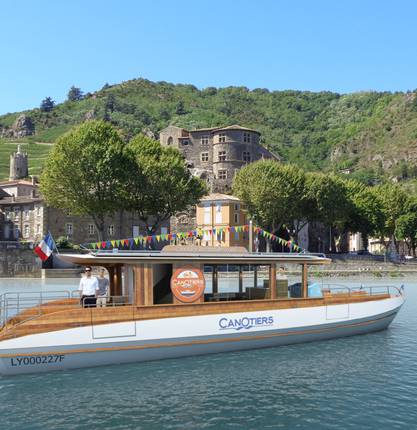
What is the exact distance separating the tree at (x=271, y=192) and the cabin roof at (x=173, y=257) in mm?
48519

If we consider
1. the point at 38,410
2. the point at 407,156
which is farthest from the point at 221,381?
the point at 407,156

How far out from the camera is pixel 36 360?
15328 millimetres

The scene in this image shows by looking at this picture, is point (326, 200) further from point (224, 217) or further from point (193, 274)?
point (193, 274)

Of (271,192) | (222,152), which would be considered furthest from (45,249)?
(222,152)

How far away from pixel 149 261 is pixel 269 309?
4.95m

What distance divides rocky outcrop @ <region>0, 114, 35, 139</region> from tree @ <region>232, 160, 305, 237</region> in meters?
137

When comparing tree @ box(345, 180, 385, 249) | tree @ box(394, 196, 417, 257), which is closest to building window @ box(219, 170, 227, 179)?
tree @ box(345, 180, 385, 249)

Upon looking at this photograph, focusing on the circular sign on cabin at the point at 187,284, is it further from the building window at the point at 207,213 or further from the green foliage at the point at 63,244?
the building window at the point at 207,213

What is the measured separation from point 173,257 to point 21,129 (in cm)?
18650

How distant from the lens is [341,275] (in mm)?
66125

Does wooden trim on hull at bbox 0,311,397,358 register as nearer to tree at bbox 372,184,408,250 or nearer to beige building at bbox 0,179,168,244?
beige building at bbox 0,179,168,244

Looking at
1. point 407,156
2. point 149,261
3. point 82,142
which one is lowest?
point 149,261

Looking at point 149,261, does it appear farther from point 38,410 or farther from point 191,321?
point 38,410

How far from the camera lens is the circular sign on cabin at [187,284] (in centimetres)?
1778
